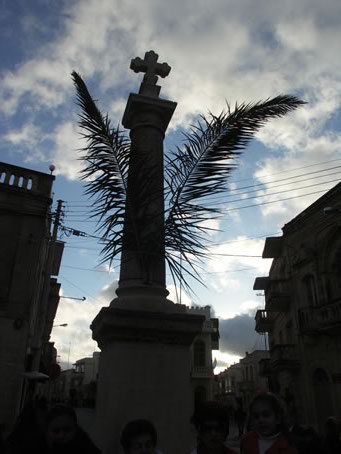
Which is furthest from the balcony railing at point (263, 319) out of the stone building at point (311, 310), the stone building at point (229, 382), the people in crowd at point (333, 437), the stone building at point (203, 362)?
the stone building at point (229, 382)

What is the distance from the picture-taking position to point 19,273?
15656mm

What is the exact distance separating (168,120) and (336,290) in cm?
2002

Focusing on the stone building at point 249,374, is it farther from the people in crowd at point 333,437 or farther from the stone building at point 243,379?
the people in crowd at point 333,437

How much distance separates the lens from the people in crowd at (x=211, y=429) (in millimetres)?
2691

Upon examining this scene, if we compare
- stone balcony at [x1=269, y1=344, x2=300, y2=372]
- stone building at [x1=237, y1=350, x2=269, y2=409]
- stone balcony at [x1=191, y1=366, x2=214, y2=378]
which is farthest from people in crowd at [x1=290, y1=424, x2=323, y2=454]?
stone building at [x1=237, y1=350, x2=269, y2=409]

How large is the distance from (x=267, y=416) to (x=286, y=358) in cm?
2518

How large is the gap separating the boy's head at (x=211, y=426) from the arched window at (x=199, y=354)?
46.2 meters

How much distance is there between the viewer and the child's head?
106 inches

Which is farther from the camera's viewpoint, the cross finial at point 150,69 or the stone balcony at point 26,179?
the stone balcony at point 26,179

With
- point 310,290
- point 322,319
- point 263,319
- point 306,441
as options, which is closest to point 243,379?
point 263,319

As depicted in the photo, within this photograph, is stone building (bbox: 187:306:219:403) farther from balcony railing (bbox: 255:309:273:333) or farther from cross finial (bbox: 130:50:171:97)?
cross finial (bbox: 130:50:171:97)

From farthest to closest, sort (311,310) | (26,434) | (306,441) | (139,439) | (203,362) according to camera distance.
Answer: (203,362), (311,310), (306,441), (26,434), (139,439)

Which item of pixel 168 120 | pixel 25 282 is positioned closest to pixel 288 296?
pixel 25 282

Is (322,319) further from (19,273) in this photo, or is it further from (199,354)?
(199,354)
